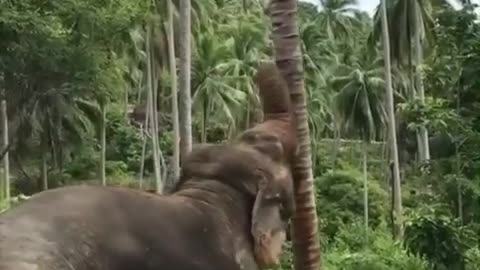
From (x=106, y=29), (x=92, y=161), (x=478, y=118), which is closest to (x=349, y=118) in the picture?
(x=92, y=161)

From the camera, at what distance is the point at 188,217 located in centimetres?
222

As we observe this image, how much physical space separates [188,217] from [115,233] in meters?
0.20

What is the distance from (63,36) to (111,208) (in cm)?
2054

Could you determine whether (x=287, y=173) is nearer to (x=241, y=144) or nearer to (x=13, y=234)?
(x=241, y=144)

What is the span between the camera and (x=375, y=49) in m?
44.6

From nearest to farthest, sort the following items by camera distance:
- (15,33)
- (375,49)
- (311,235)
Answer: (311,235) → (15,33) → (375,49)

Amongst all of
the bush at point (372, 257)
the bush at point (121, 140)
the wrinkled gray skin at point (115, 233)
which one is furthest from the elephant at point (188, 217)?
Answer: the bush at point (121, 140)

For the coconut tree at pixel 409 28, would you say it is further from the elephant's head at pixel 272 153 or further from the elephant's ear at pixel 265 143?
the elephant's ear at pixel 265 143

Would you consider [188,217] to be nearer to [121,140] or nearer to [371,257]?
[371,257]

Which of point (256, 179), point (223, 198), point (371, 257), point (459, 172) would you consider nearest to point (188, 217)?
point (223, 198)

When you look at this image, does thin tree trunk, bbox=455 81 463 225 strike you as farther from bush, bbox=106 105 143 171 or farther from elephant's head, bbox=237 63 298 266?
bush, bbox=106 105 143 171

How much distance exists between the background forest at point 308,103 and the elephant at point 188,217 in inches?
89.2

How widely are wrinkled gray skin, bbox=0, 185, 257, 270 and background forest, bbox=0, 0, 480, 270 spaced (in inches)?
101

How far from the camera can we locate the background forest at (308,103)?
1457 cm
